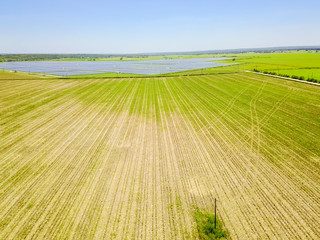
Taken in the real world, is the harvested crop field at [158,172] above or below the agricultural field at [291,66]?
below

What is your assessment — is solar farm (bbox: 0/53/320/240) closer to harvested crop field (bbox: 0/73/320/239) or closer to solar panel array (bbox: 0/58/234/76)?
harvested crop field (bbox: 0/73/320/239)

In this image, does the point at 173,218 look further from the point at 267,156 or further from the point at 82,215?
the point at 267,156

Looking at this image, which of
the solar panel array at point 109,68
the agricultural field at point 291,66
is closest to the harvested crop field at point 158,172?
the agricultural field at point 291,66

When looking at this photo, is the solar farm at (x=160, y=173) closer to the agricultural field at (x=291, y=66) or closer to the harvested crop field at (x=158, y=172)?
the harvested crop field at (x=158, y=172)

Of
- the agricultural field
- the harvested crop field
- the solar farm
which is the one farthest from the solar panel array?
the solar farm

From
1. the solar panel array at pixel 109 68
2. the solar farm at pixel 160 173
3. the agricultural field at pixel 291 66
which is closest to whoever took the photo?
the solar farm at pixel 160 173
